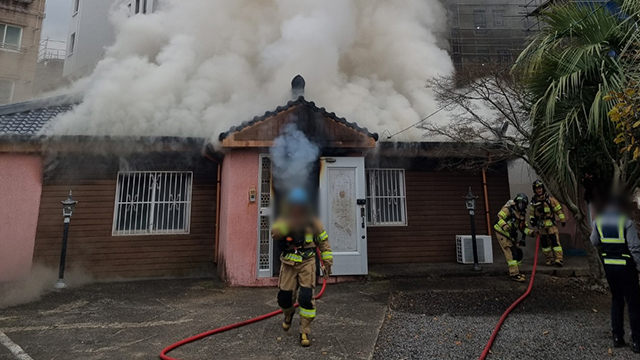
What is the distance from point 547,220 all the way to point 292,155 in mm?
5299

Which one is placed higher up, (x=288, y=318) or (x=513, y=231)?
(x=513, y=231)

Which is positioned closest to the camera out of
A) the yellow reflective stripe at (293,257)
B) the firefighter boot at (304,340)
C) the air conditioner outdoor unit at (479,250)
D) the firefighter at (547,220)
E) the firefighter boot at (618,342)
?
the firefighter boot at (618,342)

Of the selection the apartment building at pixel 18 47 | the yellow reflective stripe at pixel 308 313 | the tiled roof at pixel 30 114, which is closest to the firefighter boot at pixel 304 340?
the yellow reflective stripe at pixel 308 313

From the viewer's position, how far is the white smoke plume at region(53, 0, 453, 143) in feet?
24.4

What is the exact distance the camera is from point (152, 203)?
7.21 metres

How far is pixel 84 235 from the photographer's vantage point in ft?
22.5

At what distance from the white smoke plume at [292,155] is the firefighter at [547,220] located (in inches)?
182

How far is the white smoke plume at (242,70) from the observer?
745 cm

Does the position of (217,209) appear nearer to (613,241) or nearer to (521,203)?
(521,203)

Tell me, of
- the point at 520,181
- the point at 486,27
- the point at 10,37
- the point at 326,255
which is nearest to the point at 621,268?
the point at 326,255

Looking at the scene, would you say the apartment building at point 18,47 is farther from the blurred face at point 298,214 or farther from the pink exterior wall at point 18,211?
the blurred face at point 298,214

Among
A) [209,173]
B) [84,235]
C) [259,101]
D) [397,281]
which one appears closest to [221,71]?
[259,101]

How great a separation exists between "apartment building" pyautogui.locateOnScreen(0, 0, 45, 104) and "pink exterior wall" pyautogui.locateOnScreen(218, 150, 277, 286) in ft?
68.0

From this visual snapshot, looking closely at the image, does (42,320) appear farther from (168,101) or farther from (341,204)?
(168,101)
